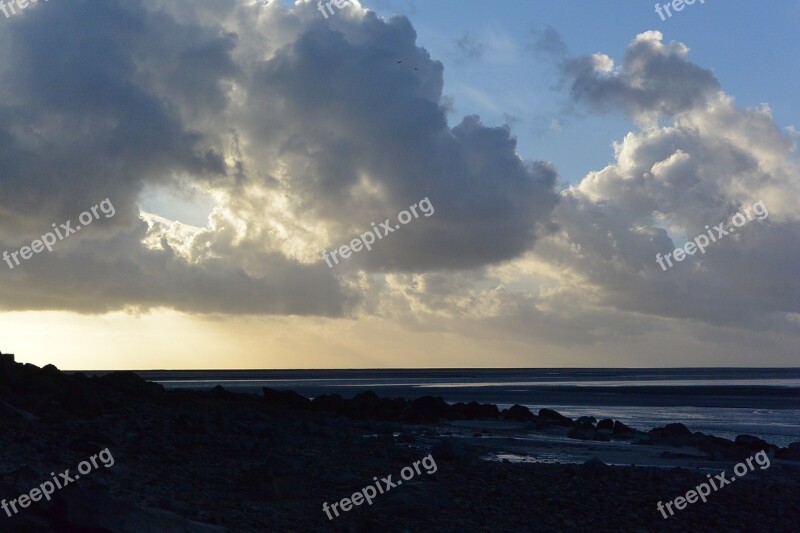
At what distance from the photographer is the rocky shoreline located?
1483cm

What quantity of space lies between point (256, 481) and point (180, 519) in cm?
369

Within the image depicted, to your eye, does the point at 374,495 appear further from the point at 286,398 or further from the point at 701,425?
the point at 701,425

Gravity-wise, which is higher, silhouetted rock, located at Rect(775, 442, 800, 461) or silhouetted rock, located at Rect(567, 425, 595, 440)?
silhouetted rock, located at Rect(567, 425, 595, 440)

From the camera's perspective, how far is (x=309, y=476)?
1914 centimetres

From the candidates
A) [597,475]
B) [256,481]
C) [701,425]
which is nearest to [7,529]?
[256,481]

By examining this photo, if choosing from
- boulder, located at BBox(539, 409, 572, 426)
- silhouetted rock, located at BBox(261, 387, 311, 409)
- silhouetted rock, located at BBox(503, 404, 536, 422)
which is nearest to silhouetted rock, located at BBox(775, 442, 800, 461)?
boulder, located at BBox(539, 409, 572, 426)

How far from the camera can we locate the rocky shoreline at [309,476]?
14.8 meters

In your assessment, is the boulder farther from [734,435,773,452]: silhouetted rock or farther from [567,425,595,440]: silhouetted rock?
[734,435,773,452]: silhouetted rock

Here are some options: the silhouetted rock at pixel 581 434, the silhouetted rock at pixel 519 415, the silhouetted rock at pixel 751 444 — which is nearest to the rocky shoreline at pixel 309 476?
the silhouetted rock at pixel 751 444

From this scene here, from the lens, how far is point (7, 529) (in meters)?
12.3

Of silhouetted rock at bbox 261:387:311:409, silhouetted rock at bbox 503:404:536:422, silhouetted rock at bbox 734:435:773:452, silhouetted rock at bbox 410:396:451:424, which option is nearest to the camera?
silhouetted rock at bbox 734:435:773:452

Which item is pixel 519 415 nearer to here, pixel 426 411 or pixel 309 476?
pixel 426 411

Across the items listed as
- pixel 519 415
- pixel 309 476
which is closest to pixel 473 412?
pixel 519 415

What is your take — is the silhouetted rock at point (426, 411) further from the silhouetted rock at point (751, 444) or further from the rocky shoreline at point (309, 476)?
the silhouetted rock at point (751, 444)
